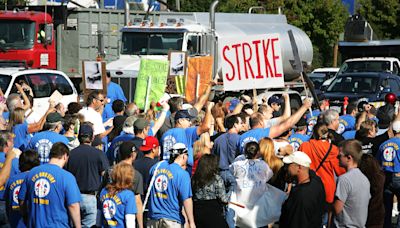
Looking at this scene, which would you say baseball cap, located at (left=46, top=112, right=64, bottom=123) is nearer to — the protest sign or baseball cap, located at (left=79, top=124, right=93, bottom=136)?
baseball cap, located at (left=79, top=124, right=93, bottom=136)

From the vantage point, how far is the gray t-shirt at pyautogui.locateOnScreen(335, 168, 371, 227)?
976 cm

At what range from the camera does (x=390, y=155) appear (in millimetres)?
12336

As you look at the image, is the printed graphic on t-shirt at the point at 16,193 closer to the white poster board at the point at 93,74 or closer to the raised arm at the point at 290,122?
the raised arm at the point at 290,122

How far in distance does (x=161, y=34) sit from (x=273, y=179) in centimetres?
1358

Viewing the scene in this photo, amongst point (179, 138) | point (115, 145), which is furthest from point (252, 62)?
point (115, 145)

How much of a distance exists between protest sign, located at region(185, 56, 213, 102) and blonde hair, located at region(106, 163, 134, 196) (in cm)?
828

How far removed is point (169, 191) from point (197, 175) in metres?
0.43

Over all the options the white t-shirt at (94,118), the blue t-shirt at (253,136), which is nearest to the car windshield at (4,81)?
the white t-shirt at (94,118)

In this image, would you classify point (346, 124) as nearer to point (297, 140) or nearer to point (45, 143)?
point (297, 140)

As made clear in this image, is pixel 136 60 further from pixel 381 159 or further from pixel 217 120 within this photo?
pixel 381 159

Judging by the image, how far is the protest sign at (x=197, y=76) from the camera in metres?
18.3

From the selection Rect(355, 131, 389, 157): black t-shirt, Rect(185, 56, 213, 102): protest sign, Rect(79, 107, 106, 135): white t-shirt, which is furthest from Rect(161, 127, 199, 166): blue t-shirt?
Rect(185, 56, 213, 102): protest sign

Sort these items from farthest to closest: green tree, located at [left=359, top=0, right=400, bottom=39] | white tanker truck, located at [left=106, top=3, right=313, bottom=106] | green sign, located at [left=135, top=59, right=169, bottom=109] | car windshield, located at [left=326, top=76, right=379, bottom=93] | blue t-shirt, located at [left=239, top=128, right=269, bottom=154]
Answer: green tree, located at [left=359, top=0, right=400, bottom=39] < car windshield, located at [left=326, top=76, right=379, bottom=93] < white tanker truck, located at [left=106, top=3, right=313, bottom=106] < green sign, located at [left=135, top=59, right=169, bottom=109] < blue t-shirt, located at [left=239, top=128, right=269, bottom=154]

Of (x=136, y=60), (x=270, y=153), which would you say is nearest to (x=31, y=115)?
(x=270, y=153)
